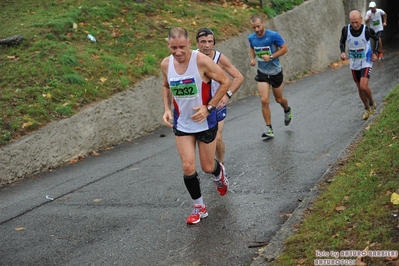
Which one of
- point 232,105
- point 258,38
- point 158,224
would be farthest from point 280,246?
point 232,105

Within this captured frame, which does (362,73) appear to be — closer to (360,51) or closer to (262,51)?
(360,51)

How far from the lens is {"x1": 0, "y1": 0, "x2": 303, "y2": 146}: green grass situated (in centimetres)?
1106

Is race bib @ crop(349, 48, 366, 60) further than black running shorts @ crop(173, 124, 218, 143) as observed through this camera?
Yes

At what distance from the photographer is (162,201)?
7645mm

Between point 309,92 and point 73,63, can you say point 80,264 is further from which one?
point 309,92

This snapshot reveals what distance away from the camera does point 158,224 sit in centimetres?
671

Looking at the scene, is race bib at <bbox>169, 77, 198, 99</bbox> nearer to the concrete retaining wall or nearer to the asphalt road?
the asphalt road

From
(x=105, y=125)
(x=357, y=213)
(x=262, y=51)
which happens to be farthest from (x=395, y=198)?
(x=105, y=125)

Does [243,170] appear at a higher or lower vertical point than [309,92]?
higher

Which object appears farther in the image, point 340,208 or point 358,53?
point 358,53

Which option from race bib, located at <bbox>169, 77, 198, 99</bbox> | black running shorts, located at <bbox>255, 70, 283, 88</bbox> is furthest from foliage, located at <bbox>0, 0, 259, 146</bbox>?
race bib, located at <bbox>169, 77, 198, 99</bbox>

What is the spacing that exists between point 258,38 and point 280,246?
6006mm

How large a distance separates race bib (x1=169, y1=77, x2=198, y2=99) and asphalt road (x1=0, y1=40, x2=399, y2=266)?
1388mm

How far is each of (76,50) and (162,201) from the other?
6667mm
